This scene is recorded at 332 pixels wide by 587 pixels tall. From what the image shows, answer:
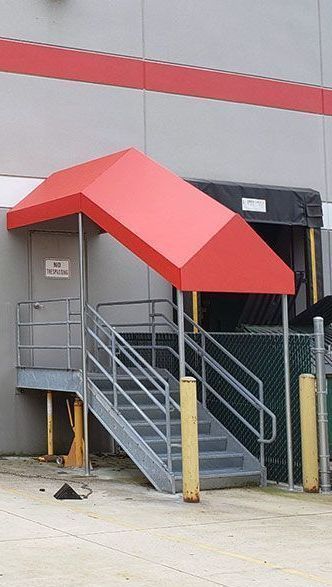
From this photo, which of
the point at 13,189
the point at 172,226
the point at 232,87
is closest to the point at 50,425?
the point at 13,189

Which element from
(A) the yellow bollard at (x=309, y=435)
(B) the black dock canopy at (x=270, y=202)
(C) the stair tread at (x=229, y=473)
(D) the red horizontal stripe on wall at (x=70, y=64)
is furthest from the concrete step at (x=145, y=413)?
(D) the red horizontal stripe on wall at (x=70, y=64)

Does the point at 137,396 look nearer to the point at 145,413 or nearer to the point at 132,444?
the point at 145,413

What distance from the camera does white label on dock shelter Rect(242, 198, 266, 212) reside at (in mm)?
16141

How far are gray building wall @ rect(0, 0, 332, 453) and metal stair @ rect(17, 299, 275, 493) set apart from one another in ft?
3.30

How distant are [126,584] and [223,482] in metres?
4.83

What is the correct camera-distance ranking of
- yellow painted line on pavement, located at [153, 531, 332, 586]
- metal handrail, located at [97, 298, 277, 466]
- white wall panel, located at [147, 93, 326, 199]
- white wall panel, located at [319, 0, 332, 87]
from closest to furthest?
1. yellow painted line on pavement, located at [153, 531, 332, 586]
2. metal handrail, located at [97, 298, 277, 466]
3. white wall panel, located at [147, 93, 326, 199]
4. white wall panel, located at [319, 0, 332, 87]

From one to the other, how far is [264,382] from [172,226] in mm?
2661

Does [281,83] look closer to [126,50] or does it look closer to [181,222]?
[126,50]

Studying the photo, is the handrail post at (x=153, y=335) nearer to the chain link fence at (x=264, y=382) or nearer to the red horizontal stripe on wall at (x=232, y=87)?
the chain link fence at (x=264, y=382)

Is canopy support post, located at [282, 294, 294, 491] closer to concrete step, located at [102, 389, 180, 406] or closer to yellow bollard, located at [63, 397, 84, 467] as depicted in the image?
concrete step, located at [102, 389, 180, 406]

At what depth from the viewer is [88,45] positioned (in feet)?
50.6

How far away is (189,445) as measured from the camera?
1065 centimetres

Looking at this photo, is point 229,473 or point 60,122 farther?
point 60,122

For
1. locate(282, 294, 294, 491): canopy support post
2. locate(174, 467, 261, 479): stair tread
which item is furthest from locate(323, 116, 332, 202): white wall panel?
locate(174, 467, 261, 479): stair tread
